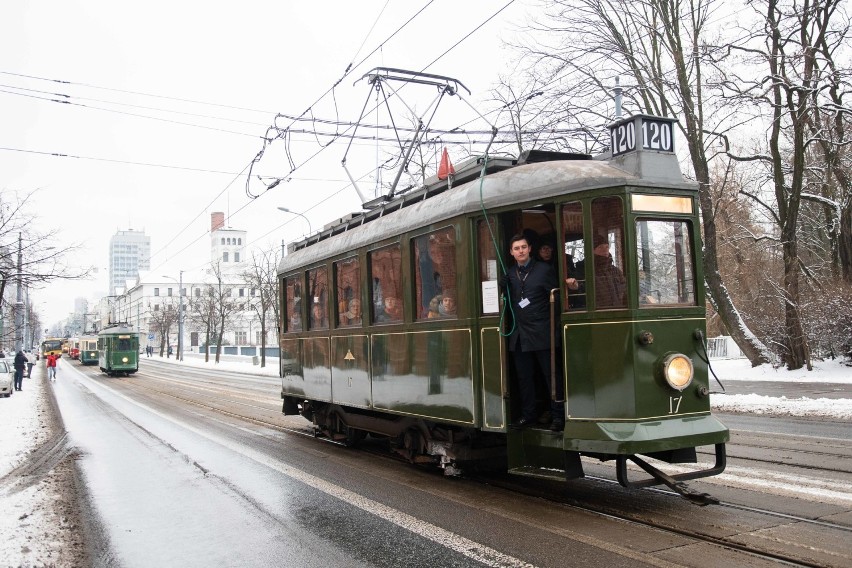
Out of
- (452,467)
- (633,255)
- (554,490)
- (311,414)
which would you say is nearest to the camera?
(633,255)

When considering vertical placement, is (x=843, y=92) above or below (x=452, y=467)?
above

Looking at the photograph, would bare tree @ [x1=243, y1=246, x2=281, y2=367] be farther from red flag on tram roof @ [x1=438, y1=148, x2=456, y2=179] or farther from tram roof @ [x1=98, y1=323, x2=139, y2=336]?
red flag on tram roof @ [x1=438, y1=148, x2=456, y2=179]

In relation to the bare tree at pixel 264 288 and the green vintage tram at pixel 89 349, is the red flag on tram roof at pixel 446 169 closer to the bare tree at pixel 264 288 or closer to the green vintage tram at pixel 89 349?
the bare tree at pixel 264 288

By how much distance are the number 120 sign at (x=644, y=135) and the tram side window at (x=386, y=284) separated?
9.58ft

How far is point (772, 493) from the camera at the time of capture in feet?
22.2

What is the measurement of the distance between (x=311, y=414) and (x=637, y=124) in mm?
7823

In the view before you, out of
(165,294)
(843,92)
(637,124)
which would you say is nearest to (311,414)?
(637,124)

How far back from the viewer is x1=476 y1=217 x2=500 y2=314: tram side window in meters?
7.06

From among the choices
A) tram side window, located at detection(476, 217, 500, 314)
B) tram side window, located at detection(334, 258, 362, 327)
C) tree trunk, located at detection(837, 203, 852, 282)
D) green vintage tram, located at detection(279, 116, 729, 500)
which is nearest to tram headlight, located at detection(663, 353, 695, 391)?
green vintage tram, located at detection(279, 116, 729, 500)

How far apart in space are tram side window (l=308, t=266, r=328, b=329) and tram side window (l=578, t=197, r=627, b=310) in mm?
5377

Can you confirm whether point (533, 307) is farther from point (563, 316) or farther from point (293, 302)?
point (293, 302)

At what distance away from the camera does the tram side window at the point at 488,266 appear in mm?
7062

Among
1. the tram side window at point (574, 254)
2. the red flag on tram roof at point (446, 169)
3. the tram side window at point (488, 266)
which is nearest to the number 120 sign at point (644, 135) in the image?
the tram side window at point (574, 254)

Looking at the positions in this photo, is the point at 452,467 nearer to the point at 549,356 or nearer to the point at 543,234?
the point at 549,356
